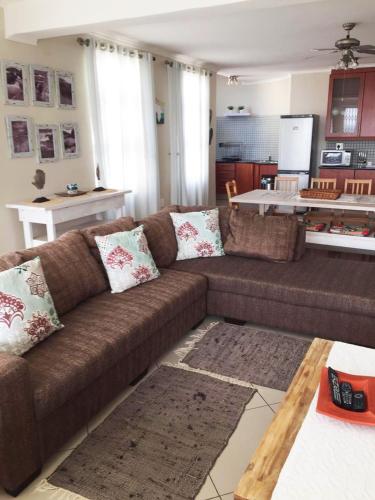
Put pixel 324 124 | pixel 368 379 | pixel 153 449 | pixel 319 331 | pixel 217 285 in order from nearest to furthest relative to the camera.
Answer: pixel 368 379 → pixel 153 449 → pixel 319 331 → pixel 217 285 → pixel 324 124

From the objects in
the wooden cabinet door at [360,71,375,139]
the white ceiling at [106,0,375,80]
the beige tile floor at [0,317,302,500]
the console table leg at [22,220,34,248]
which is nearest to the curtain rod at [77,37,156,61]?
the white ceiling at [106,0,375,80]

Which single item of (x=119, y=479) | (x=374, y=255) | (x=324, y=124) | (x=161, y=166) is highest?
(x=324, y=124)

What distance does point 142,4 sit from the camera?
2.97m

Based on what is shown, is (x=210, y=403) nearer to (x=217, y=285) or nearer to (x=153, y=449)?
(x=153, y=449)

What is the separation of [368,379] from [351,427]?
0.29 m

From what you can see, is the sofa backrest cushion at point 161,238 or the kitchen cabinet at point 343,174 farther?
the kitchen cabinet at point 343,174

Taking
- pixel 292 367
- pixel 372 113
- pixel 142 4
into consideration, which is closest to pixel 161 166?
pixel 142 4

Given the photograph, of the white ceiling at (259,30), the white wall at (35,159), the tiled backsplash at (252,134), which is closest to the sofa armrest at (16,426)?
the white wall at (35,159)

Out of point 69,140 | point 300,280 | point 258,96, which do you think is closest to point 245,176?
point 258,96

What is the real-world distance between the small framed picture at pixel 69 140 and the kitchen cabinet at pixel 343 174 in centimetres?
427

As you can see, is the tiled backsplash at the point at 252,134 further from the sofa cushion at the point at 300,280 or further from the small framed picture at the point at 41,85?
the sofa cushion at the point at 300,280

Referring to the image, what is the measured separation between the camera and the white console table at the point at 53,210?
11.9ft

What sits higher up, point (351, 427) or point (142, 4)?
point (142, 4)

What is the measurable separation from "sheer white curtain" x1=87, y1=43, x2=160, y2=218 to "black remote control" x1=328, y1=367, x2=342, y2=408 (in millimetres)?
3558
